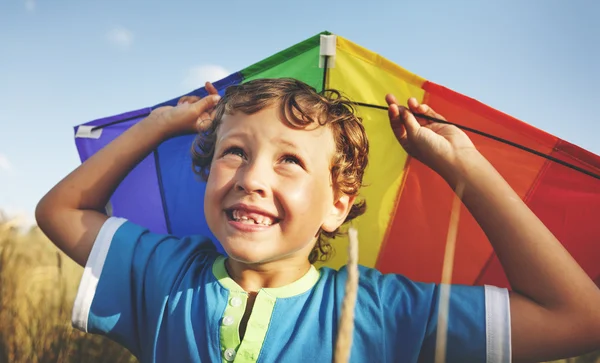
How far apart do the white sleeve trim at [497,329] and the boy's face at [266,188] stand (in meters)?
0.62

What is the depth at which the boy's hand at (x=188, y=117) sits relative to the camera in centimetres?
210

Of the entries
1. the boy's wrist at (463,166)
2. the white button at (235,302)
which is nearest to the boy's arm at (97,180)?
the white button at (235,302)

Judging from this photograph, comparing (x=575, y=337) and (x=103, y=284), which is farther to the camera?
(x=103, y=284)

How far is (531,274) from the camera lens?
155 cm

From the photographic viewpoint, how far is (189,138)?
88.4 inches

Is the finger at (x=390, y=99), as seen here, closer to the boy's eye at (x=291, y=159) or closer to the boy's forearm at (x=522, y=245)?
the boy's forearm at (x=522, y=245)

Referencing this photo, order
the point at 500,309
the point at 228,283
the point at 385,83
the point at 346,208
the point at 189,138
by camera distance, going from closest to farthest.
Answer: the point at 500,309
the point at 228,283
the point at 346,208
the point at 385,83
the point at 189,138

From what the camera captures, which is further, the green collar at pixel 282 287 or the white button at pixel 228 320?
the green collar at pixel 282 287

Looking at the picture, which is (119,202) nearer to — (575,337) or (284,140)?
(284,140)

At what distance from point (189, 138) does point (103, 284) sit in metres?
0.84

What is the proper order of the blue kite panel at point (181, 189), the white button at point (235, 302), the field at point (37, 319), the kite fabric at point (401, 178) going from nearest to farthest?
the white button at point (235, 302)
the kite fabric at point (401, 178)
the field at point (37, 319)
the blue kite panel at point (181, 189)

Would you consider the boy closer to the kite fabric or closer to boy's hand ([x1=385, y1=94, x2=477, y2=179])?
boy's hand ([x1=385, y1=94, x2=477, y2=179])

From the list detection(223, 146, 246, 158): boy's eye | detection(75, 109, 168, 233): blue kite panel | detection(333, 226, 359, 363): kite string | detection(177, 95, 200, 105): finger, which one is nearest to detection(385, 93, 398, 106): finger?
detection(223, 146, 246, 158): boy's eye

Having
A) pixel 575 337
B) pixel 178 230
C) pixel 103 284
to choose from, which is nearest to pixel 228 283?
pixel 103 284
